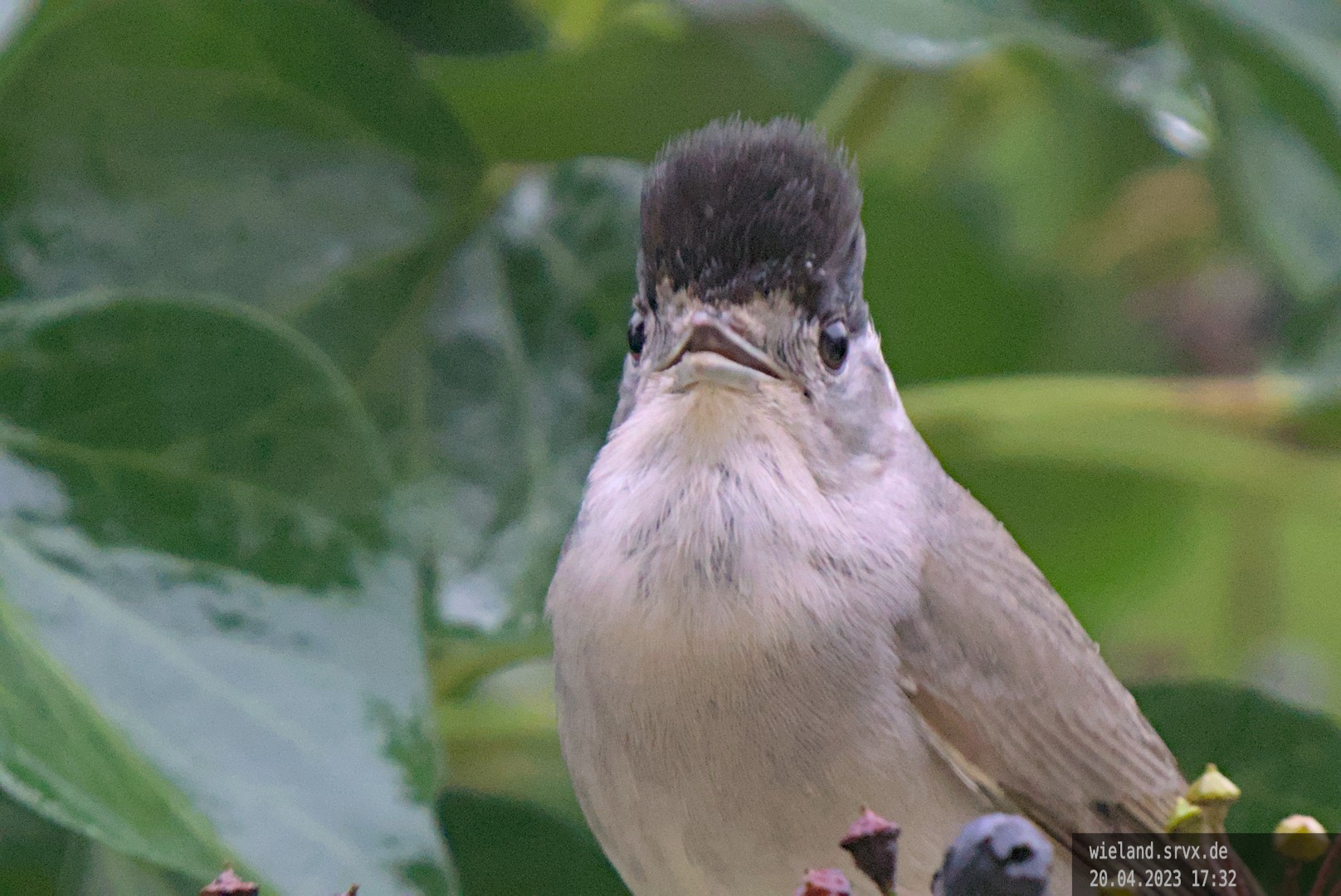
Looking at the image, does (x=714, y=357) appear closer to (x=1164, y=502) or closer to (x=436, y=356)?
(x=436, y=356)

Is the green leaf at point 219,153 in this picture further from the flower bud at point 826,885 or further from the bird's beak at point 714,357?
the flower bud at point 826,885

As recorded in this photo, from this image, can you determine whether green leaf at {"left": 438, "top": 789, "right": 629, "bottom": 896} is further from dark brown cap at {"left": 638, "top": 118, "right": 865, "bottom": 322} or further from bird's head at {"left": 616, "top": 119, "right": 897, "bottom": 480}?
dark brown cap at {"left": 638, "top": 118, "right": 865, "bottom": 322}

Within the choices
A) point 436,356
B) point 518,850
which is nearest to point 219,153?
point 436,356

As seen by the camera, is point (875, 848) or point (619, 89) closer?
point (875, 848)

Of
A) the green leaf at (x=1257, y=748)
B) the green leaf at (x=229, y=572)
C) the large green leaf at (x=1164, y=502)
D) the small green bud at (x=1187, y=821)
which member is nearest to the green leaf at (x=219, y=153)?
the green leaf at (x=229, y=572)

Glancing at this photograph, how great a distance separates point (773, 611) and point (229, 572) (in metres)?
0.42

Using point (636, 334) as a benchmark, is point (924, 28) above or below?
above

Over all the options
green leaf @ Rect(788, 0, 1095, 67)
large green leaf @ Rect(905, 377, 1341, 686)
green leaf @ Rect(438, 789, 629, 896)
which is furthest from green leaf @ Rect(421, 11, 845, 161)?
green leaf @ Rect(438, 789, 629, 896)

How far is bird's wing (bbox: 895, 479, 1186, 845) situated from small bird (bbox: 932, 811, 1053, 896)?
36 centimetres

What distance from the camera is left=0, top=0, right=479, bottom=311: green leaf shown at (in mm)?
1262

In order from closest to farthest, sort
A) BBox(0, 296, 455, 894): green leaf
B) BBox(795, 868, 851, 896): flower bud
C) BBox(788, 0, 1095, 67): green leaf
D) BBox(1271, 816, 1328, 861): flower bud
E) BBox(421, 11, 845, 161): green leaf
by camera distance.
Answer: BBox(795, 868, 851, 896): flower bud
BBox(1271, 816, 1328, 861): flower bud
BBox(0, 296, 455, 894): green leaf
BBox(788, 0, 1095, 67): green leaf
BBox(421, 11, 845, 161): green leaf

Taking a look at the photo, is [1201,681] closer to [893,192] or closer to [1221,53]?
[1221,53]

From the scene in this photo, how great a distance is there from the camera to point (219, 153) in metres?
1.33

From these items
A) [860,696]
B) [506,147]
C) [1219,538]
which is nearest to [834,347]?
[860,696]
